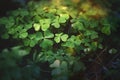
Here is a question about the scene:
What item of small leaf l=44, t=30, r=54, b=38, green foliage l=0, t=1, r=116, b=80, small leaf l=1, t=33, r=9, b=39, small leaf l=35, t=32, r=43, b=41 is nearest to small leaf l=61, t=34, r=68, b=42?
green foliage l=0, t=1, r=116, b=80

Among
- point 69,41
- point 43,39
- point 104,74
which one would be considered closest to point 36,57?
point 43,39

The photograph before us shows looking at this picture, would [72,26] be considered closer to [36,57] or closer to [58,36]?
[58,36]

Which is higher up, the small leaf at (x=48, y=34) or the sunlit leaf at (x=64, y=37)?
the small leaf at (x=48, y=34)

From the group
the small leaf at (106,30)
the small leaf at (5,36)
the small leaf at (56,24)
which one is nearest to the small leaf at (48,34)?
the small leaf at (56,24)

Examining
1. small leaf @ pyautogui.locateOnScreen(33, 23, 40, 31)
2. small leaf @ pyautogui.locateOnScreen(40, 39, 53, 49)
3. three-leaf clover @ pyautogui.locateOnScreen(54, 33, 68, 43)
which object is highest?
small leaf @ pyautogui.locateOnScreen(33, 23, 40, 31)

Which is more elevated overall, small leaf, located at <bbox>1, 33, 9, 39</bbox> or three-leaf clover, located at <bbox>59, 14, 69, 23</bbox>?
three-leaf clover, located at <bbox>59, 14, 69, 23</bbox>

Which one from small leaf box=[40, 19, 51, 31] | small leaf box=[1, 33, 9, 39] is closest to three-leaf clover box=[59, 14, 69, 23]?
small leaf box=[40, 19, 51, 31]

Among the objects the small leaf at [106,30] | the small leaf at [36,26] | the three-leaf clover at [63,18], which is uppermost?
the three-leaf clover at [63,18]

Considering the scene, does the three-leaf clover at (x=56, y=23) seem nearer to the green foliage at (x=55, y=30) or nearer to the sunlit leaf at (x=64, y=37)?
the green foliage at (x=55, y=30)

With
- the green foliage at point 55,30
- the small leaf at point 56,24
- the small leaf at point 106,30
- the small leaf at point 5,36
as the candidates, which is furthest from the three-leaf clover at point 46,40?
the small leaf at point 106,30

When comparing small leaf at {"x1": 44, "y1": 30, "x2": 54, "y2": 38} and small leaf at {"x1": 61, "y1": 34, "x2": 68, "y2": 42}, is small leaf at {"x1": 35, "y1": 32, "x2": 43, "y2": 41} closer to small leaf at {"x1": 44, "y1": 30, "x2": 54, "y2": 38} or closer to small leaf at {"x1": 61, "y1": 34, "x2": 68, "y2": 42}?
small leaf at {"x1": 44, "y1": 30, "x2": 54, "y2": 38}

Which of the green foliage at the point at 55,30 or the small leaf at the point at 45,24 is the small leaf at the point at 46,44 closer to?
the green foliage at the point at 55,30

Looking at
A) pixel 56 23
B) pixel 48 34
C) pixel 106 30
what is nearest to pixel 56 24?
pixel 56 23
